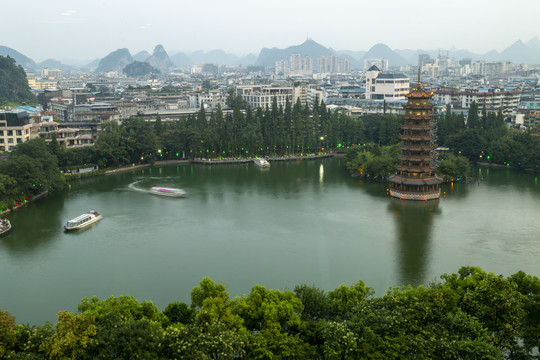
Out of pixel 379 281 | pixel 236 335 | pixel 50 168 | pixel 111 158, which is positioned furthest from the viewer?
pixel 111 158

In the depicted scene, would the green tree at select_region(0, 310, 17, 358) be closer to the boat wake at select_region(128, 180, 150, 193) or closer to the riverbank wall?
the riverbank wall

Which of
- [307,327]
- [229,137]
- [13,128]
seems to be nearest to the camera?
[307,327]

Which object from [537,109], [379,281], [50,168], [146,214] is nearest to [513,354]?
[379,281]

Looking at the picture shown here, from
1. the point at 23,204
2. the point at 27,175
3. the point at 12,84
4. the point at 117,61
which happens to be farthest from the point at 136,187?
the point at 117,61

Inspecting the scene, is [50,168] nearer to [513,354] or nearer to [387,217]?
[387,217]

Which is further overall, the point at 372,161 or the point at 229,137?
the point at 229,137

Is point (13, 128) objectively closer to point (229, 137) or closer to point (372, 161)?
point (229, 137)

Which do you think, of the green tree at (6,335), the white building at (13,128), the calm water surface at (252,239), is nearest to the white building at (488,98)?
the calm water surface at (252,239)
